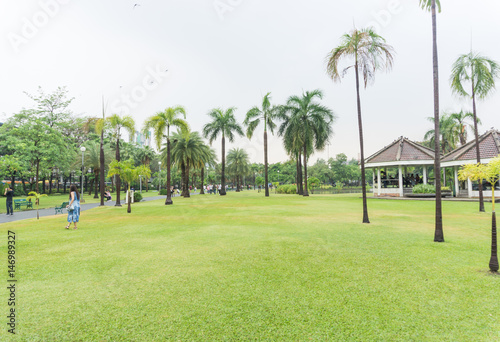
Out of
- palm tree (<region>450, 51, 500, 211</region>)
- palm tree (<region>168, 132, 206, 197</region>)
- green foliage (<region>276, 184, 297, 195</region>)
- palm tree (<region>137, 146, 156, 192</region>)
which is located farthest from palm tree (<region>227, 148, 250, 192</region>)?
palm tree (<region>450, 51, 500, 211</region>)

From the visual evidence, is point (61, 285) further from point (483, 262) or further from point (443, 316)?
point (483, 262)

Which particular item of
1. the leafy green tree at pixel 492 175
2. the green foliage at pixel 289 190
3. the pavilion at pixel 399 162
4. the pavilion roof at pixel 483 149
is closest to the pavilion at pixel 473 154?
the pavilion roof at pixel 483 149

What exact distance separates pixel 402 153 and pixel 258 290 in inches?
1177

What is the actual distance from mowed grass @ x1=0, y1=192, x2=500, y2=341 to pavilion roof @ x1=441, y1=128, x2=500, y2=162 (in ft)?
67.3

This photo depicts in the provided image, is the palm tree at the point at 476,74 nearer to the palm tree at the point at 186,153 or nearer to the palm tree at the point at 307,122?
the palm tree at the point at 307,122

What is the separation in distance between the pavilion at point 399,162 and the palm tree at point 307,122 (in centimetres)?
640

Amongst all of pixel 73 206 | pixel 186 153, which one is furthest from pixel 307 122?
pixel 73 206

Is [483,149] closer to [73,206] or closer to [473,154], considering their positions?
[473,154]

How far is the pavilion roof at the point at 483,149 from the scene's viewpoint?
2277cm

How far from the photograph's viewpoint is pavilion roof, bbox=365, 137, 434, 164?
89.8ft

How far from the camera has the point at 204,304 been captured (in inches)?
147

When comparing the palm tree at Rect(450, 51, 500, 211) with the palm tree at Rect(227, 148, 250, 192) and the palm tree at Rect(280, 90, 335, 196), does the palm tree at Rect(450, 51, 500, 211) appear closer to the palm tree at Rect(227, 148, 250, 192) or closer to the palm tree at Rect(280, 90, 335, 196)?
the palm tree at Rect(280, 90, 335, 196)

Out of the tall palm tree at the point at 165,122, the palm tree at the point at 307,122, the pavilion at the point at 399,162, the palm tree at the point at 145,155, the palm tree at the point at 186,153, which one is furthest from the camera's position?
the palm tree at the point at 145,155

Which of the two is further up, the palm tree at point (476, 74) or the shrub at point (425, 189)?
the palm tree at point (476, 74)
